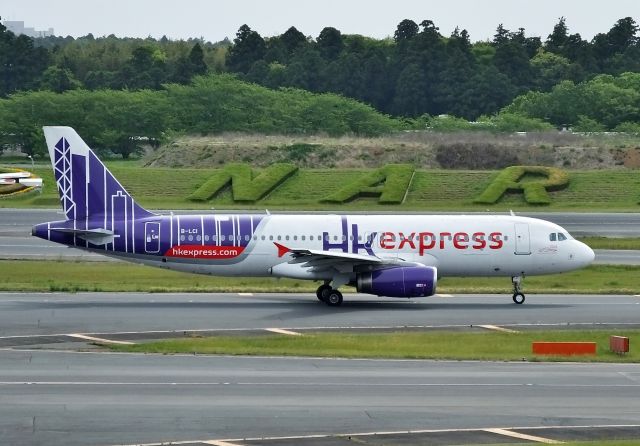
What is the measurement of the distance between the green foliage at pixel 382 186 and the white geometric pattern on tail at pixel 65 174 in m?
47.0

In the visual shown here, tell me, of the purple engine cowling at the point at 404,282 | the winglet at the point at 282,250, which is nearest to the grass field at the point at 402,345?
the purple engine cowling at the point at 404,282

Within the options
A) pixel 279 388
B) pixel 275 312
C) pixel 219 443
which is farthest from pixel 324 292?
pixel 219 443

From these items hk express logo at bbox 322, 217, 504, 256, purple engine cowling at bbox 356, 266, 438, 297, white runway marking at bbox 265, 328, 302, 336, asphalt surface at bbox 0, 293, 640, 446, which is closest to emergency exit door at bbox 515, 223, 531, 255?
hk express logo at bbox 322, 217, 504, 256

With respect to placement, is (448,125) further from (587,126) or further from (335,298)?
(335,298)

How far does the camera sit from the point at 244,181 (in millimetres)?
100125

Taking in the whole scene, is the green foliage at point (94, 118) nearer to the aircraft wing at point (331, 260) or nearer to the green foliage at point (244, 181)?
the green foliage at point (244, 181)

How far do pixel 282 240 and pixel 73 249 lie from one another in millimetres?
25928

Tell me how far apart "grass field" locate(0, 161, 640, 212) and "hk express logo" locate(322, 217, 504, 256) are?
41993 mm

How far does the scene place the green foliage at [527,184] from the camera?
307 feet

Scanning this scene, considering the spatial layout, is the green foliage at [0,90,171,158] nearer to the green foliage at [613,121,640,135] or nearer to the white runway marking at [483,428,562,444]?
the green foliage at [613,121,640,135]

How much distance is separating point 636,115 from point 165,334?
118 meters

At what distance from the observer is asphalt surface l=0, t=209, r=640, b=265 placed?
216 ft

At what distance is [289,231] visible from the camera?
48.5 metres

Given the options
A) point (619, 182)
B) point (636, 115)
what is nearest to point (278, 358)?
point (619, 182)
